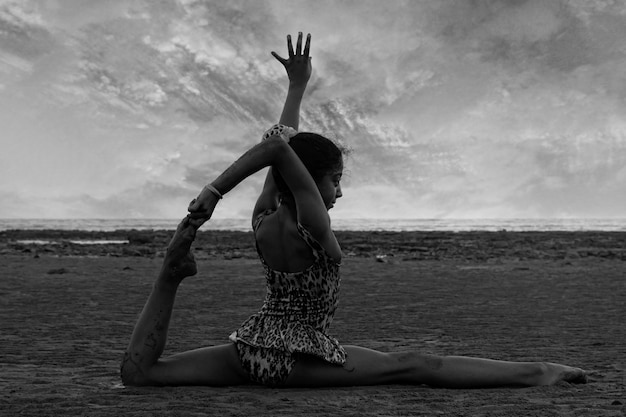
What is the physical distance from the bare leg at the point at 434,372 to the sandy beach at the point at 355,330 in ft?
0.23

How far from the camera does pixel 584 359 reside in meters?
5.55

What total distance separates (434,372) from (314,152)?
1.56 m

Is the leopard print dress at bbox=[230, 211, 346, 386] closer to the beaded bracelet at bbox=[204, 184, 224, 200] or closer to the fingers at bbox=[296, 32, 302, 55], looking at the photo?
the beaded bracelet at bbox=[204, 184, 224, 200]

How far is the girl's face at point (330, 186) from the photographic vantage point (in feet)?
13.8

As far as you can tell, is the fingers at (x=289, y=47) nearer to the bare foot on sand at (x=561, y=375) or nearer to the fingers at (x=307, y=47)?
the fingers at (x=307, y=47)

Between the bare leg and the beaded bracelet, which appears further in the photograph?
the bare leg

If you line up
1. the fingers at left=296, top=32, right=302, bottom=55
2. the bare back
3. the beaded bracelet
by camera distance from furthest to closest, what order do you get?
the fingers at left=296, top=32, right=302, bottom=55 → the bare back → the beaded bracelet

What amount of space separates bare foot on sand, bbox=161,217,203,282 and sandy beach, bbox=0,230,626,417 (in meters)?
0.73

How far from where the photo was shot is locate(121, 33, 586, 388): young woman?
4.01 metres

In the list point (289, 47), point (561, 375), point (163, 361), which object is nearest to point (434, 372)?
point (561, 375)

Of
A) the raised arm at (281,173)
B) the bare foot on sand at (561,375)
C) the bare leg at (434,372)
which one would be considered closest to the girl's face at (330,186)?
the raised arm at (281,173)

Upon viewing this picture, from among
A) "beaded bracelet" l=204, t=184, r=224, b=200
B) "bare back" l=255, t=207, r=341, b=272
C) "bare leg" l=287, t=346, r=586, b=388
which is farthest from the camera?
"bare leg" l=287, t=346, r=586, b=388

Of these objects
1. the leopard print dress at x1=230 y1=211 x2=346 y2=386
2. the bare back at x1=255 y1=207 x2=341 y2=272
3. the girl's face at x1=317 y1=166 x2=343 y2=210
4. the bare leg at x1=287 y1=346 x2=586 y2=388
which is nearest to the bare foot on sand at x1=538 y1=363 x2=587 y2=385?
the bare leg at x1=287 y1=346 x2=586 y2=388

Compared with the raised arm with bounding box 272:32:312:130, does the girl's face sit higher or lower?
lower
